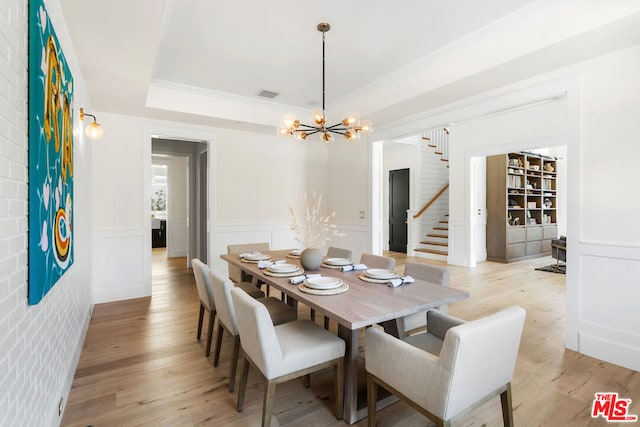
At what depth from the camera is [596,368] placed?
248cm

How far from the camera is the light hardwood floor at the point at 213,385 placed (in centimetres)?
190

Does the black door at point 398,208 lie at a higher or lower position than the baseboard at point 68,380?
higher

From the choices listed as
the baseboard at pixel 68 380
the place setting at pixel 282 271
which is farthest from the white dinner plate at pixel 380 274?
the baseboard at pixel 68 380

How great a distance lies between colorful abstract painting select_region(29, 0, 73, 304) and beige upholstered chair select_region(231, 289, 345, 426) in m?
0.90

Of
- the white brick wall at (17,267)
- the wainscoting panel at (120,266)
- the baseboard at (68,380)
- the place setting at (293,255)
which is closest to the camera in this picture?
the white brick wall at (17,267)

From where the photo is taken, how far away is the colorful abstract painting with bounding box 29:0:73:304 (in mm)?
1280

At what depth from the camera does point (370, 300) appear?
6.08ft

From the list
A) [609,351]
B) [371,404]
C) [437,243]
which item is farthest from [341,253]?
[437,243]

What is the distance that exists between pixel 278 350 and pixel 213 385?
0.91m

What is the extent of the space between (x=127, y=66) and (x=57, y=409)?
2624 mm

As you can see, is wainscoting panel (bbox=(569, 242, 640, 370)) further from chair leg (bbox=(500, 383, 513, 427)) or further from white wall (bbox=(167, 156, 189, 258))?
white wall (bbox=(167, 156, 189, 258))

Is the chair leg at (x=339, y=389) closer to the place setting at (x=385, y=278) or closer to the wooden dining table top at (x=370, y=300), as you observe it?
the wooden dining table top at (x=370, y=300)

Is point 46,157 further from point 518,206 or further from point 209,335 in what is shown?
point 518,206

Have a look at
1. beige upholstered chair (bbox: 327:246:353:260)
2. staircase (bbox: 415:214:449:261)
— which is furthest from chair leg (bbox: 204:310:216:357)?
staircase (bbox: 415:214:449:261)
